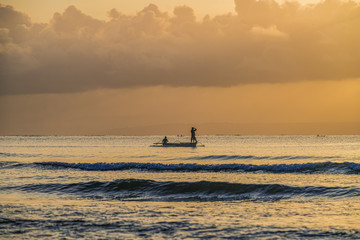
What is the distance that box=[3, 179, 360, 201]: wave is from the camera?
21.9 meters

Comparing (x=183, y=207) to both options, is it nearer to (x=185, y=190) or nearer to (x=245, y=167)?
(x=185, y=190)

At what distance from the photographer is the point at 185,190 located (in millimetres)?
24734

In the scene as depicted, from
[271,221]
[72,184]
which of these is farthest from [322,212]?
[72,184]

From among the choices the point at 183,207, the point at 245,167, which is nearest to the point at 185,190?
the point at 183,207

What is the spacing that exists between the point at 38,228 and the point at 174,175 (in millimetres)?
18329

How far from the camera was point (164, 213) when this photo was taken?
1706 cm

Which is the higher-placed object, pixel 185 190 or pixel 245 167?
pixel 245 167

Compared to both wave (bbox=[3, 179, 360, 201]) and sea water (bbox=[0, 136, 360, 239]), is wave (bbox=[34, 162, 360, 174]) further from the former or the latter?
wave (bbox=[3, 179, 360, 201])

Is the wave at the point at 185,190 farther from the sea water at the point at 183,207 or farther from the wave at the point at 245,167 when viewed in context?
the wave at the point at 245,167

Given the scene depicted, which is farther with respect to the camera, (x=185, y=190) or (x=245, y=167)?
(x=245, y=167)

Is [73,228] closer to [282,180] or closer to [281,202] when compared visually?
[281,202]

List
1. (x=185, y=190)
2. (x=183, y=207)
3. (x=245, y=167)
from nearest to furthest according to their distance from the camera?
1. (x=183, y=207)
2. (x=185, y=190)
3. (x=245, y=167)

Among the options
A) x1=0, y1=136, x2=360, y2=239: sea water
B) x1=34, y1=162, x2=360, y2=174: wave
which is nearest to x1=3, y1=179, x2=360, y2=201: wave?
x1=0, y1=136, x2=360, y2=239: sea water

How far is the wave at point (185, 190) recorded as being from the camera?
864 inches
